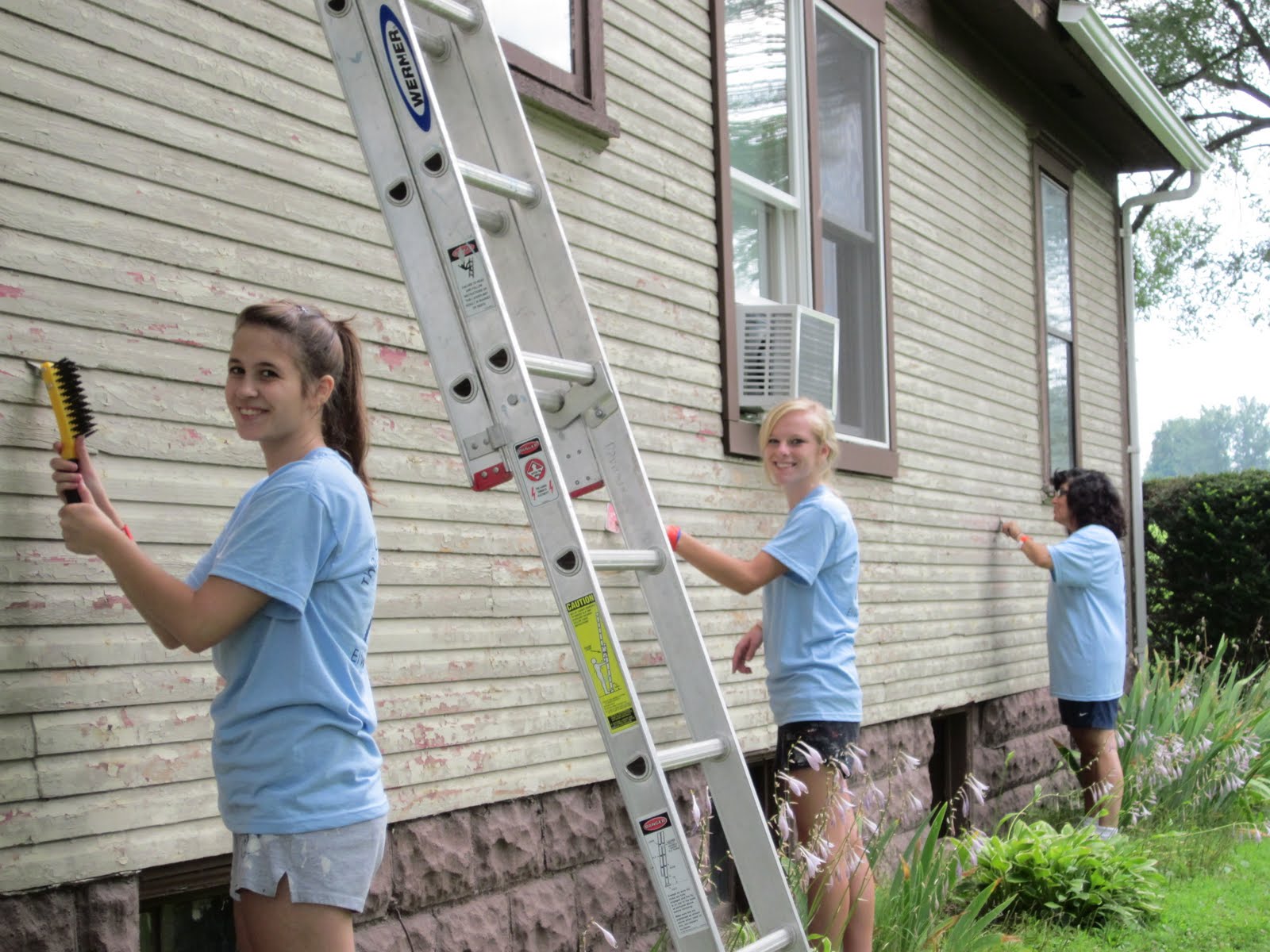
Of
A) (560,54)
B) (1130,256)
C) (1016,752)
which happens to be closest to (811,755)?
(560,54)

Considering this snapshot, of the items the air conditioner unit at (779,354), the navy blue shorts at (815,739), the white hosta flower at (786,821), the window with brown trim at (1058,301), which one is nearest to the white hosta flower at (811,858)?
the white hosta flower at (786,821)

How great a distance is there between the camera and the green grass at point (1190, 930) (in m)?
5.50

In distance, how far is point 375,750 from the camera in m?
2.45

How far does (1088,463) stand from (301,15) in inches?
309

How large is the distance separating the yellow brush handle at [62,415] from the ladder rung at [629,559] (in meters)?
1.01

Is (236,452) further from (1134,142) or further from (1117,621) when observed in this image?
(1134,142)

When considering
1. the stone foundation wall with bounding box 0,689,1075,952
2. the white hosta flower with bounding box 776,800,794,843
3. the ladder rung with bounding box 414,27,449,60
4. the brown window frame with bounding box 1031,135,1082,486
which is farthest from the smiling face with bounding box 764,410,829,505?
the brown window frame with bounding box 1031,135,1082,486

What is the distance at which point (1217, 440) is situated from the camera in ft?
348

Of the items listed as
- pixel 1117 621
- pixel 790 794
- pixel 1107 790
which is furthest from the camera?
pixel 1117 621

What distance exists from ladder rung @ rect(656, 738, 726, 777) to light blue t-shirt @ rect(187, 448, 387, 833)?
64 cm

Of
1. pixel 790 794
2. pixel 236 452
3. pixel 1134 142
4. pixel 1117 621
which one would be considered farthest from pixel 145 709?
pixel 1134 142

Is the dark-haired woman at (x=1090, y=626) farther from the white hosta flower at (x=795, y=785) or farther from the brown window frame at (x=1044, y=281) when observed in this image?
the white hosta flower at (x=795, y=785)

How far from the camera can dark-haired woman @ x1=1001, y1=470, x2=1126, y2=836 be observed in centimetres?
745

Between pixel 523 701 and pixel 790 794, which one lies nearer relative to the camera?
pixel 523 701
